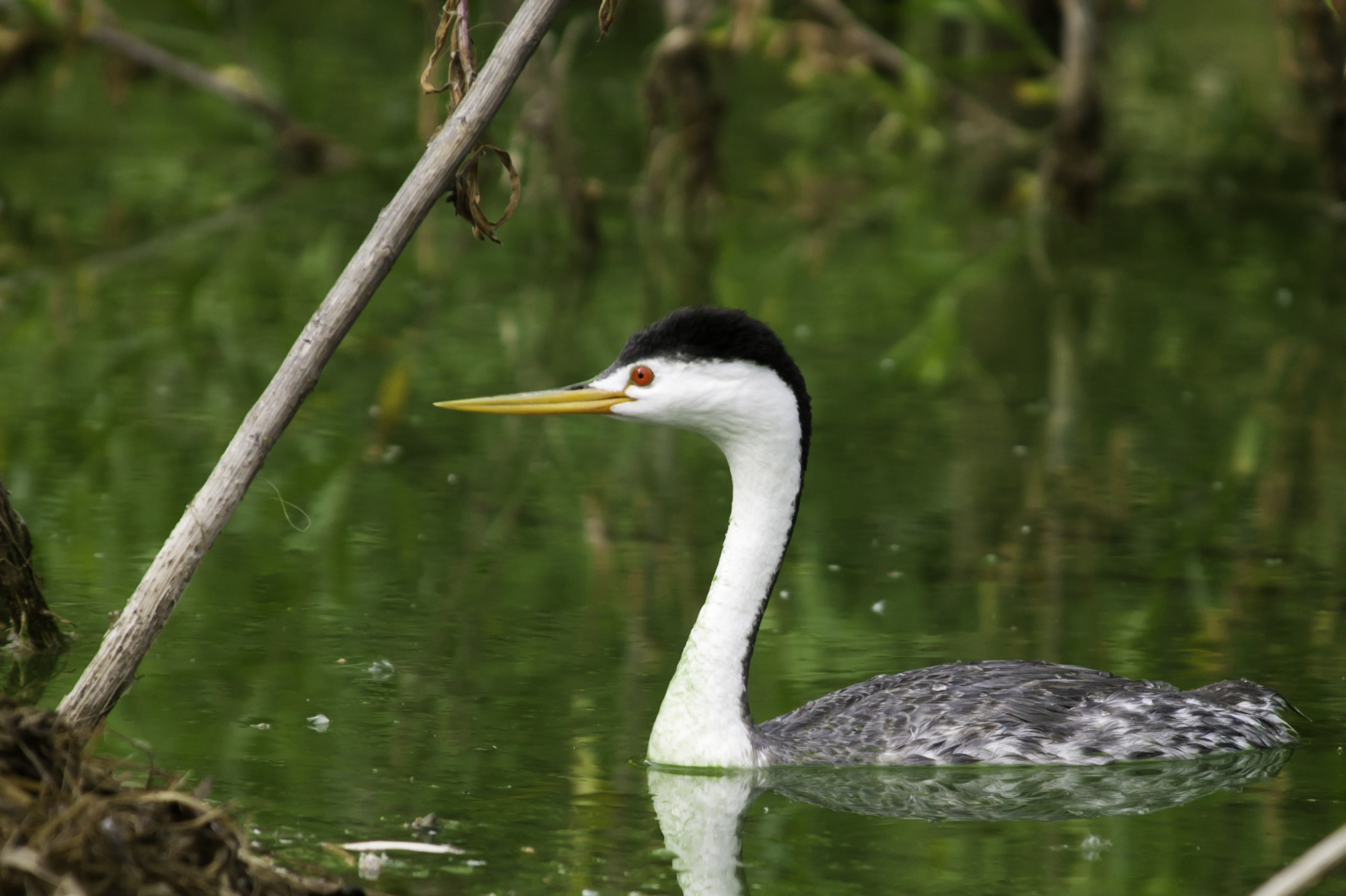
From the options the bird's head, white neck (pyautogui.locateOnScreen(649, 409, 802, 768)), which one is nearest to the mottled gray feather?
white neck (pyautogui.locateOnScreen(649, 409, 802, 768))

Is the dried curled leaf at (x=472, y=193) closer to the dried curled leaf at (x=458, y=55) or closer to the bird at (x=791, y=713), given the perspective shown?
the dried curled leaf at (x=458, y=55)

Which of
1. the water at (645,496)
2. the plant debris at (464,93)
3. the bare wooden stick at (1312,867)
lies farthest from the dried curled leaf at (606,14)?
the bare wooden stick at (1312,867)

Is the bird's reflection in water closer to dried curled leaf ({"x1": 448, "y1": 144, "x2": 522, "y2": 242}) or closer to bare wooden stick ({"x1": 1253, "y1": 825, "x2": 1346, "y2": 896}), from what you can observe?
dried curled leaf ({"x1": 448, "y1": 144, "x2": 522, "y2": 242})

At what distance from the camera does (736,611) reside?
6.33m

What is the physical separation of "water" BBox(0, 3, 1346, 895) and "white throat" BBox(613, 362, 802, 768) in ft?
0.48

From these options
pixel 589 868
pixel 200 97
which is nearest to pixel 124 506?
pixel 589 868

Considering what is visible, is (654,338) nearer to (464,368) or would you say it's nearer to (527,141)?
(464,368)

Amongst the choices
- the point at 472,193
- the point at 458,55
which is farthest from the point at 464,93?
the point at 472,193

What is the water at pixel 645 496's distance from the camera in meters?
5.95

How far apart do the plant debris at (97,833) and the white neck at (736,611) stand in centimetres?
173

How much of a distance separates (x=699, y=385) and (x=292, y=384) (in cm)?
128

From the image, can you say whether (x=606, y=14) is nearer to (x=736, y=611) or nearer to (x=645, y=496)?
(x=736, y=611)

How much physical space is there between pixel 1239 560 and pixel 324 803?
4825mm

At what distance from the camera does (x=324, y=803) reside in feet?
A: 19.0
